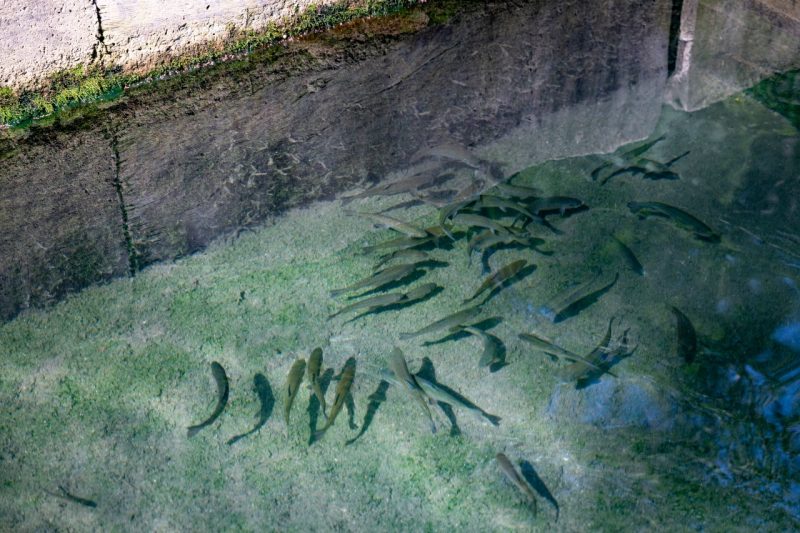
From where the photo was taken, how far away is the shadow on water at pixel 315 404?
312cm

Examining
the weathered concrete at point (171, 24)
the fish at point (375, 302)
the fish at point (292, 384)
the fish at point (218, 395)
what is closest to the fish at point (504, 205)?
the fish at point (375, 302)

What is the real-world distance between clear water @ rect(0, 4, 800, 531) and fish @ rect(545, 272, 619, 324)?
2 cm

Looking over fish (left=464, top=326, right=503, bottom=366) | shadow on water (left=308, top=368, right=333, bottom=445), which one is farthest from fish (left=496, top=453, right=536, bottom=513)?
→ shadow on water (left=308, top=368, right=333, bottom=445)

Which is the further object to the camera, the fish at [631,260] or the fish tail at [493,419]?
the fish at [631,260]

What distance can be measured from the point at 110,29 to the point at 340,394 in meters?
3.34

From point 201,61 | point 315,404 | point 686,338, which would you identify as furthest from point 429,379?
point 201,61

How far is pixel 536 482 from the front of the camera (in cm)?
288

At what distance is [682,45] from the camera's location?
17.0ft

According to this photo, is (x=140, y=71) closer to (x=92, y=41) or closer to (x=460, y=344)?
(x=92, y=41)

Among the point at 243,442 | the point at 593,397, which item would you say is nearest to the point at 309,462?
the point at 243,442

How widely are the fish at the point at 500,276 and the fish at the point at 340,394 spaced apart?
0.69 metres

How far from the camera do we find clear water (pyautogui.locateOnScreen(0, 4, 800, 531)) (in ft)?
9.45

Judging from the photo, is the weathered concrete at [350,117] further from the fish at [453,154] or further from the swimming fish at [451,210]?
the swimming fish at [451,210]

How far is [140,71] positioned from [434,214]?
265cm
